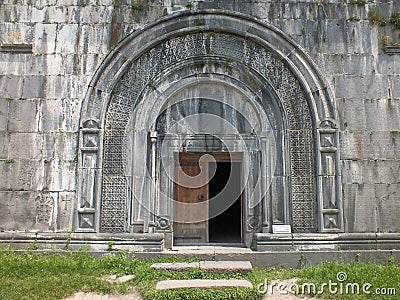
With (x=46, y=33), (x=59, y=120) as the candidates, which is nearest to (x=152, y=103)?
(x=59, y=120)

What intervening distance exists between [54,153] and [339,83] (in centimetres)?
600

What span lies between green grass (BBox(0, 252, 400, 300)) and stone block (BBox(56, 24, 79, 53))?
4.14 metres

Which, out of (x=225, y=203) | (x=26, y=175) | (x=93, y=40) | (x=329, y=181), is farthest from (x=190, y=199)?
(x=93, y=40)

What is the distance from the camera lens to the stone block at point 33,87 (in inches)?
314

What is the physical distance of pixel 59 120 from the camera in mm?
7902

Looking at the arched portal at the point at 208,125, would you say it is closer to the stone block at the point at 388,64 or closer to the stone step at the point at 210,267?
the stone block at the point at 388,64

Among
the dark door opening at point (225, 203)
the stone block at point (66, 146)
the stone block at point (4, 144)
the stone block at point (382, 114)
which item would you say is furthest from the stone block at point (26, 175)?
the stone block at point (382, 114)

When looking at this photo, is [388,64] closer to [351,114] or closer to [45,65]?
[351,114]

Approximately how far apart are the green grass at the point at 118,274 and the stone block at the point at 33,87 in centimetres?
313

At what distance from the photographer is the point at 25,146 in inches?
307

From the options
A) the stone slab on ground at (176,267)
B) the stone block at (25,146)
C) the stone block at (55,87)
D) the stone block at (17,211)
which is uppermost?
the stone block at (55,87)

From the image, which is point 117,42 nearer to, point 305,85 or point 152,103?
point 152,103

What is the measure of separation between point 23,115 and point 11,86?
68 cm

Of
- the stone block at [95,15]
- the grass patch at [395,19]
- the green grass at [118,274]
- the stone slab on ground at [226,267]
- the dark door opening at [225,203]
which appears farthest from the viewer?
the dark door opening at [225,203]
